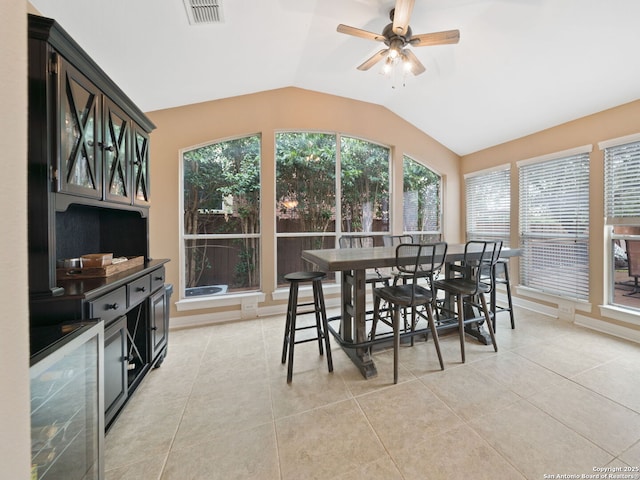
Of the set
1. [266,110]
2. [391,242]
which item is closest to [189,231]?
[266,110]

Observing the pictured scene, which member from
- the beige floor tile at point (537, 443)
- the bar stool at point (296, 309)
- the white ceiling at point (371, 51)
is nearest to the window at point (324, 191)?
the white ceiling at point (371, 51)

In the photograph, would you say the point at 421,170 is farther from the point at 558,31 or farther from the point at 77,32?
the point at 77,32

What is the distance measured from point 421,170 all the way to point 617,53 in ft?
8.04

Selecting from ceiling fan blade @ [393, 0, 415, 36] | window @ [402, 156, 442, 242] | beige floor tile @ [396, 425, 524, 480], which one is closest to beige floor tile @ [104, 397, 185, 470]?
beige floor tile @ [396, 425, 524, 480]

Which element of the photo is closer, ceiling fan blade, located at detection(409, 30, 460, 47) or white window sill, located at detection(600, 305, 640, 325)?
ceiling fan blade, located at detection(409, 30, 460, 47)

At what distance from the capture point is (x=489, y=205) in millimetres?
4215

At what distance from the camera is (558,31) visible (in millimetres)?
2215

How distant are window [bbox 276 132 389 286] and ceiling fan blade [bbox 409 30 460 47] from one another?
184 centimetres

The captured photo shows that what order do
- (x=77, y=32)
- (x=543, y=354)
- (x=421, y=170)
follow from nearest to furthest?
1. (x=77, y=32)
2. (x=543, y=354)
3. (x=421, y=170)

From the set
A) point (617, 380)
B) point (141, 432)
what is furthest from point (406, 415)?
point (617, 380)

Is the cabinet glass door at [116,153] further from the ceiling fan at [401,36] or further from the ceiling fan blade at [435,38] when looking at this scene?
the ceiling fan blade at [435,38]

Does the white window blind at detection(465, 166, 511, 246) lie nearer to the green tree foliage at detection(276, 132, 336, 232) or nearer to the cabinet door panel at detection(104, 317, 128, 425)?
the green tree foliage at detection(276, 132, 336, 232)

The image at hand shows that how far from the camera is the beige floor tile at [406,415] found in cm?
153

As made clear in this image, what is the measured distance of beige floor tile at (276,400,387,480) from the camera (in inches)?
53.2
